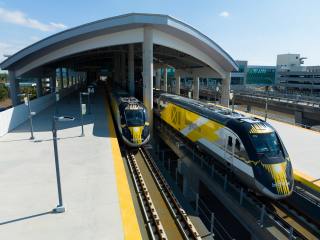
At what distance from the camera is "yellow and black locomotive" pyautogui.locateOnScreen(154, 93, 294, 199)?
36.7 feet

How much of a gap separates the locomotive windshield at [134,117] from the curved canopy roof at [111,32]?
11.1 metres

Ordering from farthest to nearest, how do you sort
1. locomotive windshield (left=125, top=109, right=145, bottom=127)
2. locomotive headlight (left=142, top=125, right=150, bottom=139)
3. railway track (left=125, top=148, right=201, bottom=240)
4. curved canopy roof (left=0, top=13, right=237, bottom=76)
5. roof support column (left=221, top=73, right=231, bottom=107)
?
roof support column (left=221, top=73, right=231, bottom=107), curved canopy roof (left=0, top=13, right=237, bottom=76), locomotive headlight (left=142, top=125, right=150, bottom=139), locomotive windshield (left=125, top=109, right=145, bottom=127), railway track (left=125, top=148, right=201, bottom=240)

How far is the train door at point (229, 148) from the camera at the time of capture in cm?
1317

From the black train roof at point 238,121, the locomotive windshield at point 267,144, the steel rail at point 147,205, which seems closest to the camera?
the steel rail at point 147,205

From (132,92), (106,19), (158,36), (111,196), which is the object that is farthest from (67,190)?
(132,92)

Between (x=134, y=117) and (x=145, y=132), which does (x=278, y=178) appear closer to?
(x=145, y=132)

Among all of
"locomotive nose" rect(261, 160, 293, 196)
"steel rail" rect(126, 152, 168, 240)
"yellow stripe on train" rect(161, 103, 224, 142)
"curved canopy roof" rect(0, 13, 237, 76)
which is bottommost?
"steel rail" rect(126, 152, 168, 240)

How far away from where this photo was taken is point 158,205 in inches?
494

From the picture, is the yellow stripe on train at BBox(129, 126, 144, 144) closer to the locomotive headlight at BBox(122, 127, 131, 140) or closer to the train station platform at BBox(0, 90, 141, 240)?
the locomotive headlight at BBox(122, 127, 131, 140)

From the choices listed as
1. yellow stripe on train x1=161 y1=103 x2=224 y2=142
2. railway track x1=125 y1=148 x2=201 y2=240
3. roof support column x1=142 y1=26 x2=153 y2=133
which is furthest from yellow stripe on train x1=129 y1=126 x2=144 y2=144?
roof support column x1=142 y1=26 x2=153 y2=133

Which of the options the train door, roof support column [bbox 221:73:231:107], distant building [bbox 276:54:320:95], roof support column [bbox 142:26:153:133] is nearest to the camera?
the train door

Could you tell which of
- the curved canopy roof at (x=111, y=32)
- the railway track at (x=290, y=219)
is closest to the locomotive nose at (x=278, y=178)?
the railway track at (x=290, y=219)

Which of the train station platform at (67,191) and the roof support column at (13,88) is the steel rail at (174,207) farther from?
the roof support column at (13,88)

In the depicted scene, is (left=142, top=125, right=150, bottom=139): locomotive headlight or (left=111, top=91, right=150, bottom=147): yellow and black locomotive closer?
(left=111, top=91, right=150, bottom=147): yellow and black locomotive
